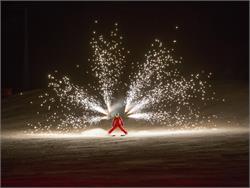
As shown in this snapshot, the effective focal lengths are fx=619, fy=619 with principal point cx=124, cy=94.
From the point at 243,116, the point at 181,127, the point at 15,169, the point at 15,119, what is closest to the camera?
the point at 15,169

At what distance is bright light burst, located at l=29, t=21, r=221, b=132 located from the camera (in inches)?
1313

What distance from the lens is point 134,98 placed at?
37281 millimetres

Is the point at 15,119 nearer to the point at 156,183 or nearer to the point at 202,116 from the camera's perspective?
the point at 202,116

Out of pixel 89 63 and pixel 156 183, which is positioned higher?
pixel 89 63

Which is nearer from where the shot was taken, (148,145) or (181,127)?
(148,145)

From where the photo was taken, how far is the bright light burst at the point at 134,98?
1313 inches

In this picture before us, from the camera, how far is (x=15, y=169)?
16422mm

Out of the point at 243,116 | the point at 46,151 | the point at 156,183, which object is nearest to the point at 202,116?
A: the point at 243,116

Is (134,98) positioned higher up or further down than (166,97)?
further down

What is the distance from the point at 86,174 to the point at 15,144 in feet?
33.0

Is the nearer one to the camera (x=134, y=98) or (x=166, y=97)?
(x=134, y=98)

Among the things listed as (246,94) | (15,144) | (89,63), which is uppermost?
(89,63)

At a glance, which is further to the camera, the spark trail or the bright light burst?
the spark trail

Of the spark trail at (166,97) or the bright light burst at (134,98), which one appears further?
the spark trail at (166,97)
